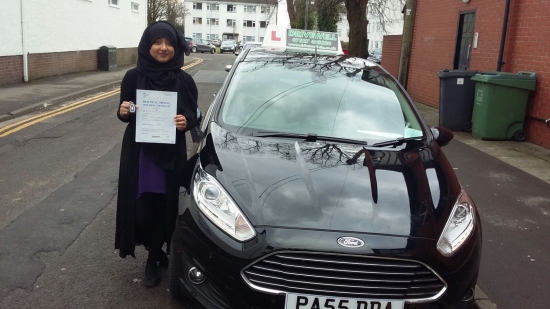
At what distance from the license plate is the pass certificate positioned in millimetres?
1360

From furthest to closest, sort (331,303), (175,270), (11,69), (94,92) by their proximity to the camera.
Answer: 1. (94,92)
2. (11,69)
3. (175,270)
4. (331,303)

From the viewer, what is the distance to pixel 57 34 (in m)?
17.2

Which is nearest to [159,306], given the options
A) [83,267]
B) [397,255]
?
[83,267]

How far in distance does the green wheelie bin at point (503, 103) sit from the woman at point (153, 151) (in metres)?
6.81

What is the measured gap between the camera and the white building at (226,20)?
89.7 metres

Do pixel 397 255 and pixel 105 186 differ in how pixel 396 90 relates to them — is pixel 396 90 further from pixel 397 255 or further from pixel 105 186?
pixel 105 186

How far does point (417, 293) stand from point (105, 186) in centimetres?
421

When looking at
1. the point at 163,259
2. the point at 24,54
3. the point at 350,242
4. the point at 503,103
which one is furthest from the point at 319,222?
the point at 24,54

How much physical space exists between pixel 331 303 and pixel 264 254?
0.40 meters

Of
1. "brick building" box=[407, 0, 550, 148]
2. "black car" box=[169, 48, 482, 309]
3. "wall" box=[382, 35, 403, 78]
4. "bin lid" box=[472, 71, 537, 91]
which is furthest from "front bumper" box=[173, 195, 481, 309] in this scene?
"wall" box=[382, 35, 403, 78]

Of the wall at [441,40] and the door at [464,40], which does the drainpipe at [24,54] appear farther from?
the door at [464,40]

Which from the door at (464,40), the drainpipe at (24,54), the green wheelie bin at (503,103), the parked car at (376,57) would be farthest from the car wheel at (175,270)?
the parked car at (376,57)

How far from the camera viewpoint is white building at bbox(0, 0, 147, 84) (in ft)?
46.2

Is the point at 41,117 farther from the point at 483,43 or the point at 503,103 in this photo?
the point at 483,43
